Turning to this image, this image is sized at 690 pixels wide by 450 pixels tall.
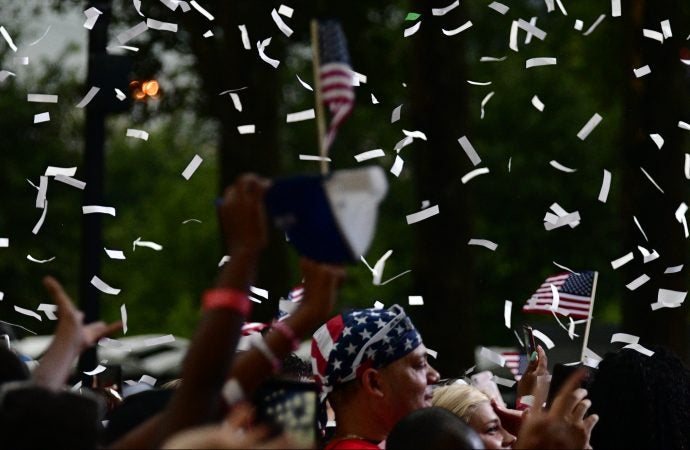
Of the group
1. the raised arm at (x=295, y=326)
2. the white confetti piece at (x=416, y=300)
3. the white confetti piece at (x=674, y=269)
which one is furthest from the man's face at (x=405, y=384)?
the white confetti piece at (x=674, y=269)

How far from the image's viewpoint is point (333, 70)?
3.54 m

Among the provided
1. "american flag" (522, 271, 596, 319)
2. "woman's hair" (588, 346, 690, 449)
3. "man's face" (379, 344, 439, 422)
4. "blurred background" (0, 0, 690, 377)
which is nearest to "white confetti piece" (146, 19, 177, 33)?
"blurred background" (0, 0, 690, 377)

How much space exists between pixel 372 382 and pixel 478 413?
543mm

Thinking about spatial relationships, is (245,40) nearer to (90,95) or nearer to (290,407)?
(90,95)

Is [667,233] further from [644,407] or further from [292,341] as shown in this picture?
[292,341]

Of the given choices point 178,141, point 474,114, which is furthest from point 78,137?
point 178,141

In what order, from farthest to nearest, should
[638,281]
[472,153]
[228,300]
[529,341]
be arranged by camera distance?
1. [638,281]
2. [472,153]
3. [529,341]
4. [228,300]

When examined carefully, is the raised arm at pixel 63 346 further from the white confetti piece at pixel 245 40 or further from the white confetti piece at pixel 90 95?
the white confetti piece at pixel 245 40

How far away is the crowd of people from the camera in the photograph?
11.4ft

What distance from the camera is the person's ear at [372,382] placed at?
5441 millimetres

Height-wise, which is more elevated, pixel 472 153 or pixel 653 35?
pixel 472 153

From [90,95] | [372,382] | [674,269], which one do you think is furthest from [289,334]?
[674,269]

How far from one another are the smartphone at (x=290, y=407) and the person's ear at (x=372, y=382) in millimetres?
1450

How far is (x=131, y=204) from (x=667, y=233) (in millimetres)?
42120
